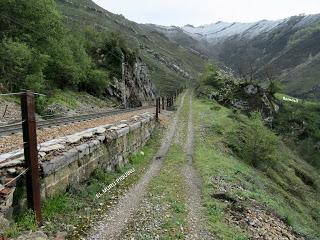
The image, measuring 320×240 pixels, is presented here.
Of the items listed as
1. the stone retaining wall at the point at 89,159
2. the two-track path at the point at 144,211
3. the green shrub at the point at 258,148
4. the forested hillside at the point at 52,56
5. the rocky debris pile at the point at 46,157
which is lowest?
the green shrub at the point at 258,148

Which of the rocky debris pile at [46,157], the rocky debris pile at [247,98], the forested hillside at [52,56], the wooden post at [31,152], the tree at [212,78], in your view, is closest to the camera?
the rocky debris pile at [46,157]

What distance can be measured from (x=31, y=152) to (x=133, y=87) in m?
67.9

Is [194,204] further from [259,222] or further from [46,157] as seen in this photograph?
[46,157]

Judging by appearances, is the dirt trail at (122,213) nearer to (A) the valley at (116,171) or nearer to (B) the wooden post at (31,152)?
(A) the valley at (116,171)

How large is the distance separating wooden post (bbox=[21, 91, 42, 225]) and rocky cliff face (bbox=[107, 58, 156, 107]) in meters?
52.5

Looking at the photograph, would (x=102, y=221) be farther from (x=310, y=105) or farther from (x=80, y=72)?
(x=310, y=105)

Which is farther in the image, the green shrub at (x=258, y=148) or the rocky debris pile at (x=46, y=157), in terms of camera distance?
the green shrub at (x=258, y=148)

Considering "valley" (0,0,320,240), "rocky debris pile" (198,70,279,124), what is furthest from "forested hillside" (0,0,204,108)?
"rocky debris pile" (198,70,279,124)

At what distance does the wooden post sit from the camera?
10250 mm

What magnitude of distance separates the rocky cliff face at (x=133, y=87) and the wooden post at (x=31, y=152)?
172 feet

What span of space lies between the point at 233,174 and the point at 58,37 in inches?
1308

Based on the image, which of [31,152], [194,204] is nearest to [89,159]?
[194,204]

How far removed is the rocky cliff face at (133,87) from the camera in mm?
67875

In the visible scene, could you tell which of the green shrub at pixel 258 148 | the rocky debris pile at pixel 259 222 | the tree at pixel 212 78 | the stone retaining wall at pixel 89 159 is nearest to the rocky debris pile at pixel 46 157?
the stone retaining wall at pixel 89 159
